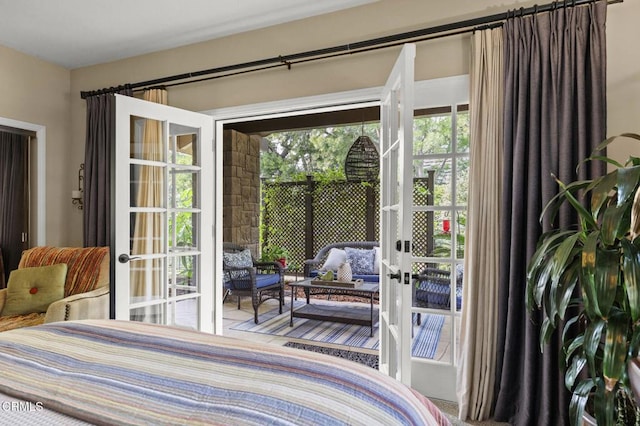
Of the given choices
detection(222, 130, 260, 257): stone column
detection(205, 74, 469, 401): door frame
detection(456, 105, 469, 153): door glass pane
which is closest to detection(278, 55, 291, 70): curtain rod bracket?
detection(205, 74, 469, 401): door frame

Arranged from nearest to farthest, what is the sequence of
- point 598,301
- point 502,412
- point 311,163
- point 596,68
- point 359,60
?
1. point 598,301
2. point 596,68
3. point 502,412
4. point 359,60
5. point 311,163

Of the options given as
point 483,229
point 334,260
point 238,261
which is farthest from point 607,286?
point 334,260

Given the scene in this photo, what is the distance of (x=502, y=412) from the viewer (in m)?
2.10

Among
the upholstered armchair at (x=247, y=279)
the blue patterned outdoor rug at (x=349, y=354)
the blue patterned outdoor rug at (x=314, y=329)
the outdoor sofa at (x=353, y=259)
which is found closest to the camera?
the blue patterned outdoor rug at (x=349, y=354)

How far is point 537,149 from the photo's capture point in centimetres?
203

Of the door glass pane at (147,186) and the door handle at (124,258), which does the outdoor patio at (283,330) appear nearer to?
the door handle at (124,258)

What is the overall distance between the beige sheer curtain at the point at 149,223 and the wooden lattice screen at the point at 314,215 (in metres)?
3.86

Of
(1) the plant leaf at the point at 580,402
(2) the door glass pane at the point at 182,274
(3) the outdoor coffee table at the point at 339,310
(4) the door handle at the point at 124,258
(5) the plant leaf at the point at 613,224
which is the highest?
(5) the plant leaf at the point at 613,224

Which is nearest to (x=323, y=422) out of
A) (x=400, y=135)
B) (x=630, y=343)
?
(x=630, y=343)

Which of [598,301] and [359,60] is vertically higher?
[359,60]

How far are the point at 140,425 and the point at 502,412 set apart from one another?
201 centimetres

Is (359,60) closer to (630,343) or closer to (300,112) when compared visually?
(300,112)

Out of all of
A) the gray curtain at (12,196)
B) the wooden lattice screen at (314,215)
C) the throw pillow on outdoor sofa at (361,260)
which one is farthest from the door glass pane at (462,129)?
the wooden lattice screen at (314,215)

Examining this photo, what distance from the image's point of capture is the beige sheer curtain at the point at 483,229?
85.3 inches
